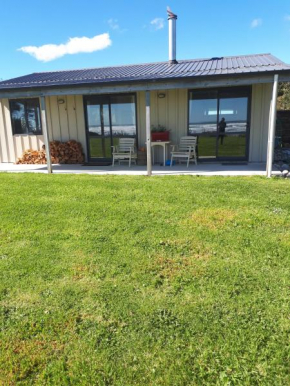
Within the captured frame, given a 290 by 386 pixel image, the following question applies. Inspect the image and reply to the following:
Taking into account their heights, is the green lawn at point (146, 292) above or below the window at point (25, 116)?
below

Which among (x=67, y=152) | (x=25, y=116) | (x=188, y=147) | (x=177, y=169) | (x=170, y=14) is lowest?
(x=177, y=169)

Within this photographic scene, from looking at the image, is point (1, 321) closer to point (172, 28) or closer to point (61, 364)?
point (61, 364)

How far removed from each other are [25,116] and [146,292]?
30.5 feet

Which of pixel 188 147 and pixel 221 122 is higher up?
pixel 221 122

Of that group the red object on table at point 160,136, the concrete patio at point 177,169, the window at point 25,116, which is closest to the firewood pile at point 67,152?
the concrete patio at point 177,169

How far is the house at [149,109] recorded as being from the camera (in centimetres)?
720

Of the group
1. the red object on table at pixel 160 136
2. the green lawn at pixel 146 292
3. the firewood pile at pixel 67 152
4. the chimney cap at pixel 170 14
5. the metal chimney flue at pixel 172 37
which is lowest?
the green lawn at pixel 146 292

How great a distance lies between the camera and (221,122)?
863 centimetres

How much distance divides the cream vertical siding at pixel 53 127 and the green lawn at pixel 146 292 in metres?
5.52

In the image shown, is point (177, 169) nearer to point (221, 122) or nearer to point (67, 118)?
point (221, 122)

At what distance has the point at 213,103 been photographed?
338 inches

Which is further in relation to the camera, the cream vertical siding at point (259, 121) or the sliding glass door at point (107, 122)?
the sliding glass door at point (107, 122)

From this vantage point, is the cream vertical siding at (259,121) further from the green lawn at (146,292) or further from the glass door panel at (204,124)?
the green lawn at (146,292)

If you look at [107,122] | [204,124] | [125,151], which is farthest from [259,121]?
[107,122]
